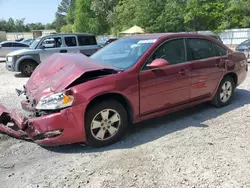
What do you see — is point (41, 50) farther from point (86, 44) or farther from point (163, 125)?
point (163, 125)

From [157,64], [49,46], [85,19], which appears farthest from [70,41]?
[85,19]

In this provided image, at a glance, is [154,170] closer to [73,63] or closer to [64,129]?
[64,129]

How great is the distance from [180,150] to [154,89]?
1.03m

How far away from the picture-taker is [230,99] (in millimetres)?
5477

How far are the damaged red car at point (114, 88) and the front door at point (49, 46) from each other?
20.5 feet

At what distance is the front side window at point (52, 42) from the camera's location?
10328mm

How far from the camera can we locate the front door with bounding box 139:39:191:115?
3793 mm

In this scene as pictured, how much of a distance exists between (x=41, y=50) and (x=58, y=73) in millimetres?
7177

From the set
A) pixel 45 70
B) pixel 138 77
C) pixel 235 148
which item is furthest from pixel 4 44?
pixel 235 148

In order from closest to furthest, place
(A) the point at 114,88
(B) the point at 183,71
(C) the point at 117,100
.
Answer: (A) the point at 114,88
(C) the point at 117,100
(B) the point at 183,71

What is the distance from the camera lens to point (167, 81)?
4.00 m

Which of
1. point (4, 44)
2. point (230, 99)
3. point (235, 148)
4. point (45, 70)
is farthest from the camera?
point (4, 44)

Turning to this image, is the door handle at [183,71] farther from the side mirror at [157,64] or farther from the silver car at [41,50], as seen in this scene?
the silver car at [41,50]

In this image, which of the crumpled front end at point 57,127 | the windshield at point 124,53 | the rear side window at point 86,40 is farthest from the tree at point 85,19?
the crumpled front end at point 57,127
